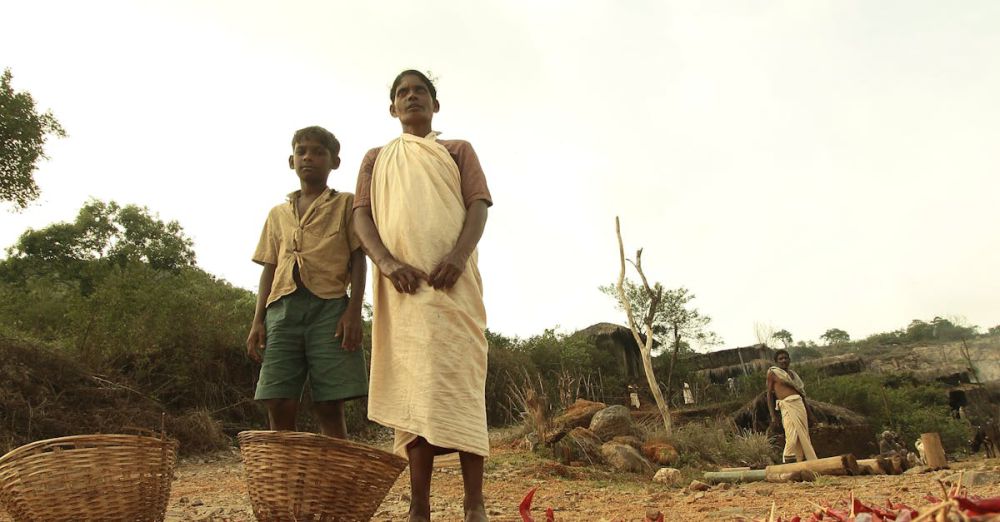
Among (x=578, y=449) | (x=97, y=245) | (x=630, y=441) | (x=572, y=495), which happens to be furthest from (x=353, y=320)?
(x=97, y=245)

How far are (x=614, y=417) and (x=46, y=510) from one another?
7.64 m

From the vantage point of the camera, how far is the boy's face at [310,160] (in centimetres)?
292

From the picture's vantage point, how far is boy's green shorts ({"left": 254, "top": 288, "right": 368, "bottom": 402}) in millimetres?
2574

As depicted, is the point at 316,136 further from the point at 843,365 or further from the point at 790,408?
the point at 843,365

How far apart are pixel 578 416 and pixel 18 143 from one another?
928 centimetres

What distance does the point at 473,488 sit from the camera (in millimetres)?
2117

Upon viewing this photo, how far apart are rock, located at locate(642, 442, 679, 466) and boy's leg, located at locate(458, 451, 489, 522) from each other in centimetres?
607

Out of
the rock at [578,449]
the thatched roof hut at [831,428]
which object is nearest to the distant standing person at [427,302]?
the rock at [578,449]

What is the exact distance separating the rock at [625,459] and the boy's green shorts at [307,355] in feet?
16.7

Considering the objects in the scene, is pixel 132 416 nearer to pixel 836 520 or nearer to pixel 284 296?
pixel 284 296

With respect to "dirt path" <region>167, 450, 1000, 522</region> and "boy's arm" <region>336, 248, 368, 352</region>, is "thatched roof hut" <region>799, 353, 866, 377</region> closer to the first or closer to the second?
"dirt path" <region>167, 450, 1000, 522</region>

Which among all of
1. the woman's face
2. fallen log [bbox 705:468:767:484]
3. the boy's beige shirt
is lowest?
fallen log [bbox 705:468:767:484]

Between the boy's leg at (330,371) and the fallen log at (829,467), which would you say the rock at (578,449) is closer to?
the fallen log at (829,467)

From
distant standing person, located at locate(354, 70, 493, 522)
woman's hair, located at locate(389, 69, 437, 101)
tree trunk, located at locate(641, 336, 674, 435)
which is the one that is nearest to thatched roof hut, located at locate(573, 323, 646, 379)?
tree trunk, located at locate(641, 336, 674, 435)
